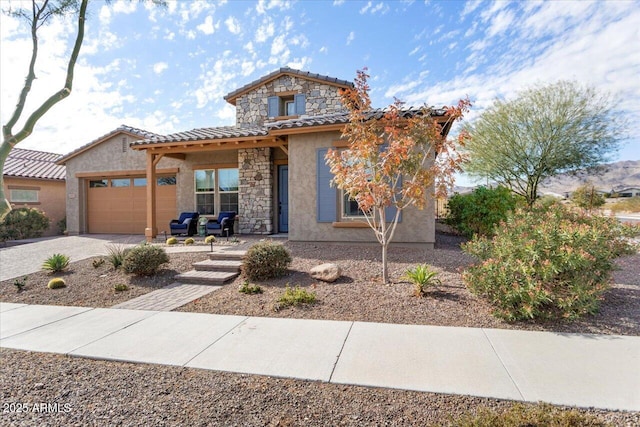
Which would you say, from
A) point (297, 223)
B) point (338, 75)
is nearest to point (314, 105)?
point (338, 75)

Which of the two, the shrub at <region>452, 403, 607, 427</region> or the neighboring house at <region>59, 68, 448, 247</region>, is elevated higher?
the neighboring house at <region>59, 68, 448, 247</region>

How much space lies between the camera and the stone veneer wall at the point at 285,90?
1297cm

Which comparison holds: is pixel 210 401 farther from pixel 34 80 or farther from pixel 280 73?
pixel 280 73

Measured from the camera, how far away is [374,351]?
139 inches

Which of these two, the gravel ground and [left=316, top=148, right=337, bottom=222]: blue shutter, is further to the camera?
[left=316, top=148, right=337, bottom=222]: blue shutter

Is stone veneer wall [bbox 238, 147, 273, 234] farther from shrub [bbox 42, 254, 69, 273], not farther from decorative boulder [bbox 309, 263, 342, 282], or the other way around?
decorative boulder [bbox 309, 263, 342, 282]

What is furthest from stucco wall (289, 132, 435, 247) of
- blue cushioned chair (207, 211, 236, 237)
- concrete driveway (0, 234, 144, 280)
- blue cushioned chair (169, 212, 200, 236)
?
concrete driveway (0, 234, 144, 280)

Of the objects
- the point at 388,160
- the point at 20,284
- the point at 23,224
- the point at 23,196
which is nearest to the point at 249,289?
the point at 388,160

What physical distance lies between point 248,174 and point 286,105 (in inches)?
149

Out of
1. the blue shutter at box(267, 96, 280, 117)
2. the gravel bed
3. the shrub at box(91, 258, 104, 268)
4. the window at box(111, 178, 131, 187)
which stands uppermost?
the blue shutter at box(267, 96, 280, 117)

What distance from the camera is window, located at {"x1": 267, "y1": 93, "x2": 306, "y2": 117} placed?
43.8ft

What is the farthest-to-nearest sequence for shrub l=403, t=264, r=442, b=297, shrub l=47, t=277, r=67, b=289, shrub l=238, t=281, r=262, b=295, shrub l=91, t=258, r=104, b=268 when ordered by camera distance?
1. shrub l=91, t=258, r=104, b=268
2. shrub l=47, t=277, r=67, b=289
3. shrub l=238, t=281, r=262, b=295
4. shrub l=403, t=264, r=442, b=297

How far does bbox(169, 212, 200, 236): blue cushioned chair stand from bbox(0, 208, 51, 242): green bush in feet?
26.2

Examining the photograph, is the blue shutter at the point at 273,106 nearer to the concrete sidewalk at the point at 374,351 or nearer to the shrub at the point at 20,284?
the shrub at the point at 20,284
